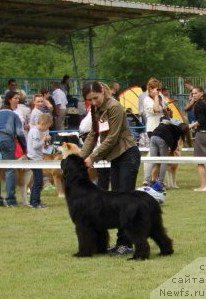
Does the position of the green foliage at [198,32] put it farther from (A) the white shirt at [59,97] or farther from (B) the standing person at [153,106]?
(B) the standing person at [153,106]

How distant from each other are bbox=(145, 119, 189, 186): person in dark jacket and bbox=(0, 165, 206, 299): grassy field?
2442mm

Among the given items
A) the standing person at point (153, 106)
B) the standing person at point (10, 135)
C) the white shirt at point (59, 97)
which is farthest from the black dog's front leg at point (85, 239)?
the white shirt at point (59, 97)

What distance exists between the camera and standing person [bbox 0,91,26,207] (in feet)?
42.7

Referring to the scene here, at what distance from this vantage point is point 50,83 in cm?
2488

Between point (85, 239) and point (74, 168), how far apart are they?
716mm

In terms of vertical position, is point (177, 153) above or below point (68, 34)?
below

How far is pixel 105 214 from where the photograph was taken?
8.44m

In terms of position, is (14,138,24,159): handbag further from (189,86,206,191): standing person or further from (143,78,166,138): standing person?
(189,86,206,191): standing person

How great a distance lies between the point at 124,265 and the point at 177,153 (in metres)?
8.01

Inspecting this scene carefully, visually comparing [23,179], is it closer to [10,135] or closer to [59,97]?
[10,135]

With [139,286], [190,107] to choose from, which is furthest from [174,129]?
[139,286]

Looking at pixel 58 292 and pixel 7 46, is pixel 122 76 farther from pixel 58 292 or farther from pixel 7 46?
pixel 58 292

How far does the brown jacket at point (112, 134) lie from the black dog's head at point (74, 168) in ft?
0.46

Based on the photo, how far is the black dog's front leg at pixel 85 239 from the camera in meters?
8.59
